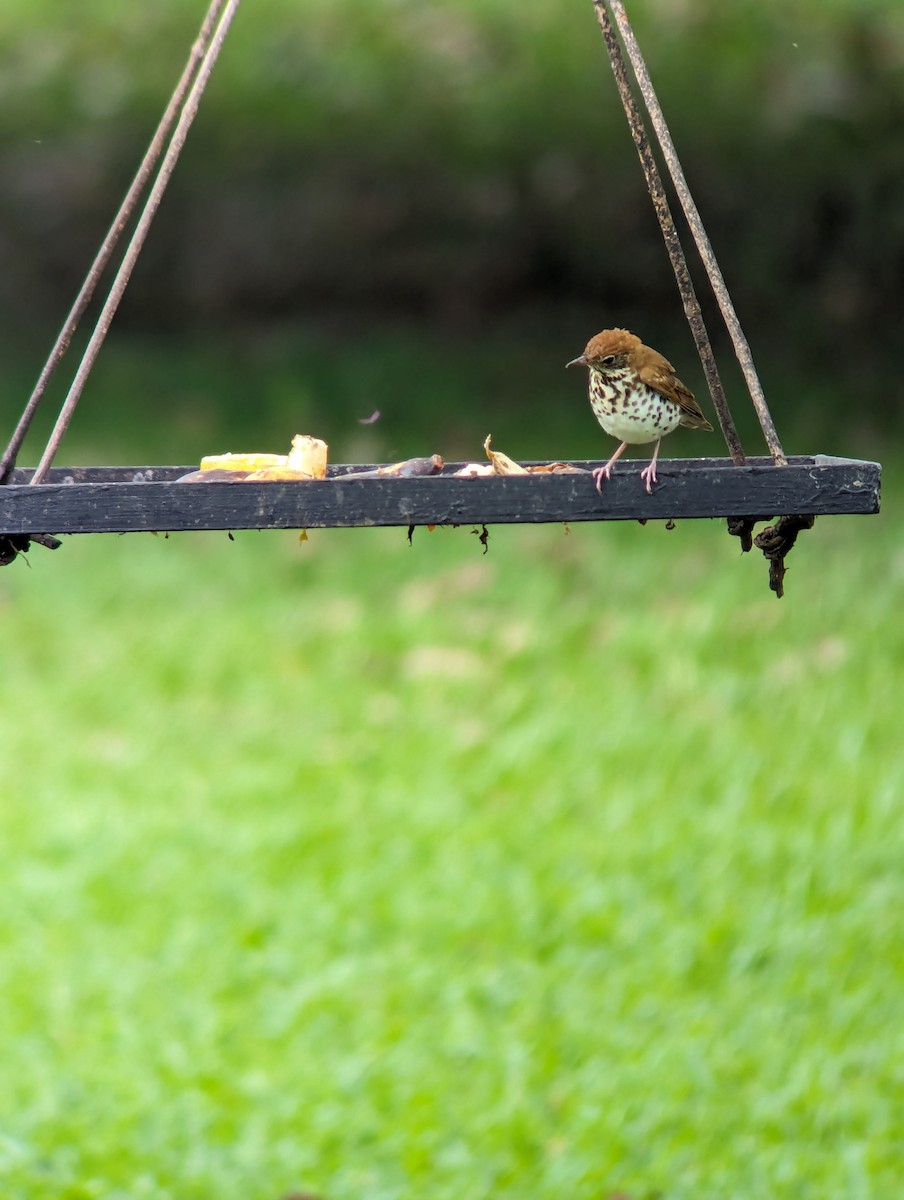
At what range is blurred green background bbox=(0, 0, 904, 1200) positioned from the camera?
3955 millimetres

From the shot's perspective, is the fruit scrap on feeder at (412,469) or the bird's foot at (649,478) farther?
the fruit scrap on feeder at (412,469)

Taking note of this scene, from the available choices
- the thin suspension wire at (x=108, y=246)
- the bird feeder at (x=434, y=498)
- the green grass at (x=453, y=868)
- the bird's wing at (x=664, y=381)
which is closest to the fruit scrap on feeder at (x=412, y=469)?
the bird feeder at (x=434, y=498)

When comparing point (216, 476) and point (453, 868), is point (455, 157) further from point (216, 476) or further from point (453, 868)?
point (216, 476)

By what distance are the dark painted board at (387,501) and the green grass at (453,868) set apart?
92.7 inches

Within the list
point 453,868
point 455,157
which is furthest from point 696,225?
point 455,157

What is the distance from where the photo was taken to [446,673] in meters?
6.28

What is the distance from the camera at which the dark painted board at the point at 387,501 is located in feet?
5.41

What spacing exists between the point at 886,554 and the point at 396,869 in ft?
8.94

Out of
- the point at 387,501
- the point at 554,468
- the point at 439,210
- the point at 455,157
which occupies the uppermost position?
the point at 455,157

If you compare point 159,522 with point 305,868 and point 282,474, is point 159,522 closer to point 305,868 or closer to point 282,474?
point 282,474

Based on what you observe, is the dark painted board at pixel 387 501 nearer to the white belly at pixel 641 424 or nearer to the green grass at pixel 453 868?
the white belly at pixel 641 424

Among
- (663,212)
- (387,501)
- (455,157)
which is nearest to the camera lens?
(387,501)

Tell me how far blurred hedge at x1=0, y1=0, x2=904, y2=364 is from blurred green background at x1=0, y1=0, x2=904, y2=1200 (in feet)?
0.07

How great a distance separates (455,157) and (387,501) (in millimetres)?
6480
